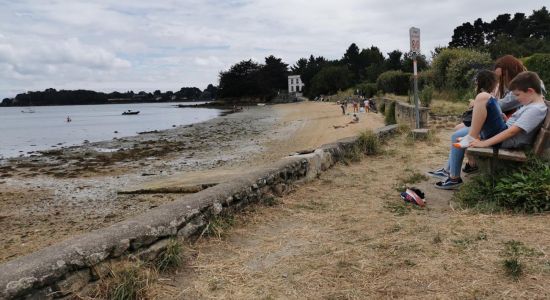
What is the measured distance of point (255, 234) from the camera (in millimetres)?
4039

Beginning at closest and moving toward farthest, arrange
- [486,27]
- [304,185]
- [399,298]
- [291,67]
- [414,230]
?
[399,298] < [414,230] < [304,185] < [486,27] < [291,67]

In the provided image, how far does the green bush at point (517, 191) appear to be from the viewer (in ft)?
12.8

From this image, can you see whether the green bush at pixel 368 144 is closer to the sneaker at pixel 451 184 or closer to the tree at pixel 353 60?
the sneaker at pixel 451 184

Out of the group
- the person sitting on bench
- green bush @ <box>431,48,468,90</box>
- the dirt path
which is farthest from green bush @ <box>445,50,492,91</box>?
the dirt path

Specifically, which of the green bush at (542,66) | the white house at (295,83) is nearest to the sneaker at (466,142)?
the green bush at (542,66)

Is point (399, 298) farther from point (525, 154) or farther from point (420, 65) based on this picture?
point (420, 65)

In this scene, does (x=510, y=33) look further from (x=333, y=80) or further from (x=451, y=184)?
(x=451, y=184)

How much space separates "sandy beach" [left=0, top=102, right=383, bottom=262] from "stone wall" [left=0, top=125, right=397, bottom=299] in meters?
4.19

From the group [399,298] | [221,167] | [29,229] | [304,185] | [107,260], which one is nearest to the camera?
[399,298]

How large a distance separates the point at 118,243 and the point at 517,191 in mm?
3468

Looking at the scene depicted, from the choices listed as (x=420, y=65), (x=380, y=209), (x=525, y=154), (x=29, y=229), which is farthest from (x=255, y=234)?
(x=420, y=65)

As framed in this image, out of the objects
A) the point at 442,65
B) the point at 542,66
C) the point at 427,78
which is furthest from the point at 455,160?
the point at 427,78

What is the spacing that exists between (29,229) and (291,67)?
12937cm

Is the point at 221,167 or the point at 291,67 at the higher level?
the point at 291,67
